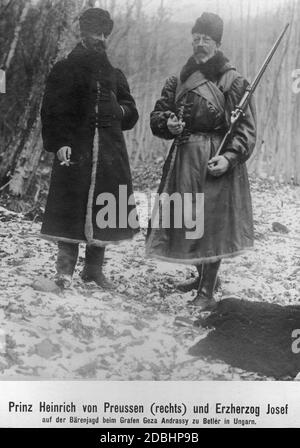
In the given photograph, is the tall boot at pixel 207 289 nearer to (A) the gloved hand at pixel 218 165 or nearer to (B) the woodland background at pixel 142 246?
(B) the woodland background at pixel 142 246

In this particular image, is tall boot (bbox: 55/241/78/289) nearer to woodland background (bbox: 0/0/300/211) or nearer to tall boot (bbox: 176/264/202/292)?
woodland background (bbox: 0/0/300/211)

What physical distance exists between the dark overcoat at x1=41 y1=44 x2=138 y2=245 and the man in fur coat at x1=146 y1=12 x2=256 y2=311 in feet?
0.79

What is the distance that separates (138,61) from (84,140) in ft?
1.93

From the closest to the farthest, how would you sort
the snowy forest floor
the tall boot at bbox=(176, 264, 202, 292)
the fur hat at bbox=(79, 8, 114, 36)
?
1. the snowy forest floor
2. the fur hat at bbox=(79, 8, 114, 36)
3. the tall boot at bbox=(176, 264, 202, 292)

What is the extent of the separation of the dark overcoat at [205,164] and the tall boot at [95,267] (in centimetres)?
27

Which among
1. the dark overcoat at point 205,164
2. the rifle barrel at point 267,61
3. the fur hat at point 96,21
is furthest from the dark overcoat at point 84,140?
the rifle barrel at point 267,61

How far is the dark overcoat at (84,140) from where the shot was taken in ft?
11.2

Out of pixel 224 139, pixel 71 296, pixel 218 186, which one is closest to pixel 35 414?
pixel 71 296

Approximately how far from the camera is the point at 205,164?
3457 millimetres

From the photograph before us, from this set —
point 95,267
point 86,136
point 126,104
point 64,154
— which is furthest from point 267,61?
point 95,267

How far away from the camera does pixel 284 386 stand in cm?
346

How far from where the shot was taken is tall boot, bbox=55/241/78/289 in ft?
11.5

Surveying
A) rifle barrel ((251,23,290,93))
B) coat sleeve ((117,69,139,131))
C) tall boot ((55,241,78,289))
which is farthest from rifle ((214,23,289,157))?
tall boot ((55,241,78,289))
